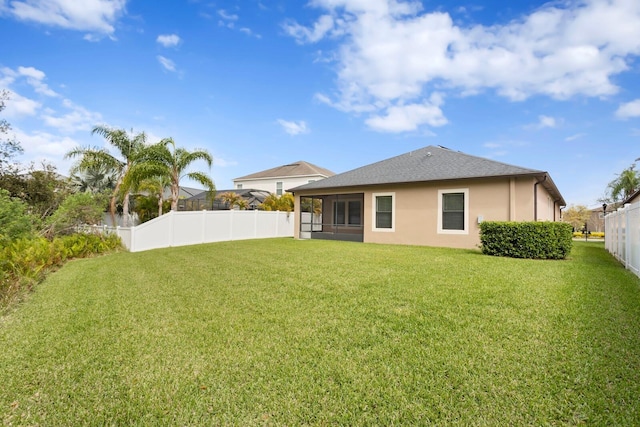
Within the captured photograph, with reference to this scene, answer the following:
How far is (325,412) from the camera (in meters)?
2.26

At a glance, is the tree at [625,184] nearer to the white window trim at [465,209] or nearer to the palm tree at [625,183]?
the palm tree at [625,183]

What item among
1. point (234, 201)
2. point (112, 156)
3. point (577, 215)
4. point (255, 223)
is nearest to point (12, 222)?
point (112, 156)

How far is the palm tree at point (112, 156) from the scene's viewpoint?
18.0 m

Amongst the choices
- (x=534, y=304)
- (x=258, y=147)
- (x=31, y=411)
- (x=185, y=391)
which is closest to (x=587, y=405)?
(x=534, y=304)

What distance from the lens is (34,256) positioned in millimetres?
8273

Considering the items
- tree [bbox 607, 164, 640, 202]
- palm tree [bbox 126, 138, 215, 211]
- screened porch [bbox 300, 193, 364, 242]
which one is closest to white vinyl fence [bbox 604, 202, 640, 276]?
screened porch [bbox 300, 193, 364, 242]

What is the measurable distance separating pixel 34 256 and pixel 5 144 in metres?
12.2

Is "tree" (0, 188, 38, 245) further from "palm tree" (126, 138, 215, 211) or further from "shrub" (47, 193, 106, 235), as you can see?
"palm tree" (126, 138, 215, 211)

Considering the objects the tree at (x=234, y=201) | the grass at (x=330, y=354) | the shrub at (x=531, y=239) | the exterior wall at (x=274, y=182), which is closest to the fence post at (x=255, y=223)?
the tree at (x=234, y=201)

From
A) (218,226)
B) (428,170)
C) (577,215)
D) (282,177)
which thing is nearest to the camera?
(428,170)

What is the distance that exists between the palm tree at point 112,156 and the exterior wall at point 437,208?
13.0 m

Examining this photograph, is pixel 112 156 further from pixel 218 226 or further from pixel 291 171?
pixel 291 171

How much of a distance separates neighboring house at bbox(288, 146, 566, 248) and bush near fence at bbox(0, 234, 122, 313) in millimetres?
9406

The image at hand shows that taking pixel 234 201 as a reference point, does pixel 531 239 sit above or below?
below
